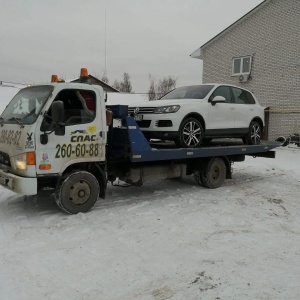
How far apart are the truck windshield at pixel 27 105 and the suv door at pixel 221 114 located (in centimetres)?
370

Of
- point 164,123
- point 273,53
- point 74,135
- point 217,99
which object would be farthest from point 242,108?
point 273,53

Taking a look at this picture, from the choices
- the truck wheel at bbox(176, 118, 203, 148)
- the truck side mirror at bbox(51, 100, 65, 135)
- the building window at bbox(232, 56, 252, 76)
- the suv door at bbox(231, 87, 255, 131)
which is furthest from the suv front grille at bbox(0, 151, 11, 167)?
the building window at bbox(232, 56, 252, 76)

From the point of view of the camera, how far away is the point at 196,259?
4.32 meters

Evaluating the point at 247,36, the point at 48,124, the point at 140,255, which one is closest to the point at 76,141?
the point at 48,124

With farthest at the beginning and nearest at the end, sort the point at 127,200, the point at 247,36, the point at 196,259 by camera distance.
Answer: the point at 247,36 → the point at 127,200 → the point at 196,259

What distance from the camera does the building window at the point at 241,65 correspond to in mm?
18723

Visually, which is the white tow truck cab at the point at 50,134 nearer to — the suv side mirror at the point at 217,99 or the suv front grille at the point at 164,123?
the suv front grille at the point at 164,123

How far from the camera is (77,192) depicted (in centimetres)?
594

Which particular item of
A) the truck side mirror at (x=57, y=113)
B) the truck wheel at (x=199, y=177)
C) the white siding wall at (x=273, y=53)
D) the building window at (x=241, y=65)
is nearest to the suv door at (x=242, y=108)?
the truck wheel at (x=199, y=177)

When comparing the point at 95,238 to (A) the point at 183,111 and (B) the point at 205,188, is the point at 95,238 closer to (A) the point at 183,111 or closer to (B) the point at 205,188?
(A) the point at 183,111

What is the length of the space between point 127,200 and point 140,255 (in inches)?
105

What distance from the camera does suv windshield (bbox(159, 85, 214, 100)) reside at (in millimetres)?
A: 7984

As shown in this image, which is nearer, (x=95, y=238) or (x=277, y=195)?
(x=95, y=238)

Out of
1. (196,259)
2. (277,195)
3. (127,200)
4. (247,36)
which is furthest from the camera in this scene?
(247,36)
